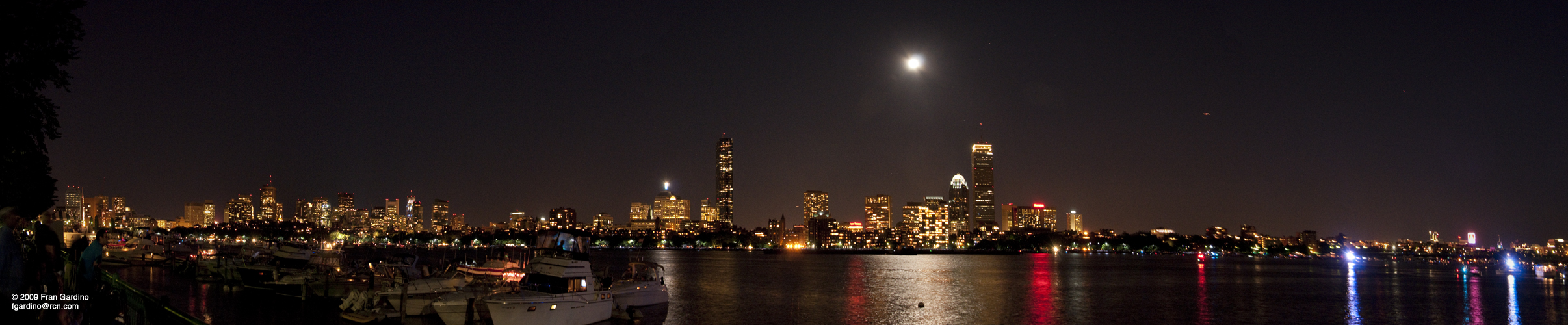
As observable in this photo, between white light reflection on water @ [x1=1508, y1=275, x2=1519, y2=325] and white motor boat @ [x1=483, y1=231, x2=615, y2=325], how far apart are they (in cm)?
4604

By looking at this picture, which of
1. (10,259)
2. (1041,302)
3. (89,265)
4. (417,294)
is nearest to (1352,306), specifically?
(1041,302)

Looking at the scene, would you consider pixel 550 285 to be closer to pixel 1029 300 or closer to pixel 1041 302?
pixel 1041 302

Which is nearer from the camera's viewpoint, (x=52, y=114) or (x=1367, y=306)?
(x=52, y=114)

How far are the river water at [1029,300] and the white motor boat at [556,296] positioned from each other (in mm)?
2286

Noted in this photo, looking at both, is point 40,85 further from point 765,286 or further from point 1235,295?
point 1235,295

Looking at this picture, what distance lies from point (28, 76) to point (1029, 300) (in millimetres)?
51421

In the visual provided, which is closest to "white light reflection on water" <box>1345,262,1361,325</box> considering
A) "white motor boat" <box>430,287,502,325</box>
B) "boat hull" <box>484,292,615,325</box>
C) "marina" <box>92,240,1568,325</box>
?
"marina" <box>92,240,1568,325</box>

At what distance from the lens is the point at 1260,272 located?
118m

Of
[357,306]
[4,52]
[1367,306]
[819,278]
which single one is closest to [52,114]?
[4,52]

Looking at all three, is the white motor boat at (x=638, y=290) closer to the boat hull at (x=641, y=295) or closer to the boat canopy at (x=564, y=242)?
the boat hull at (x=641, y=295)

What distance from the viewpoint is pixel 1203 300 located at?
59.4 metres

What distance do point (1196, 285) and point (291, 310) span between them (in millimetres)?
73104

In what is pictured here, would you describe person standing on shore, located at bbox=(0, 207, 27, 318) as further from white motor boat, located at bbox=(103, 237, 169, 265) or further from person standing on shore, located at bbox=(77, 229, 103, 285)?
white motor boat, located at bbox=(103, 237, 169, 265)

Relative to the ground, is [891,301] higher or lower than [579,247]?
lower
